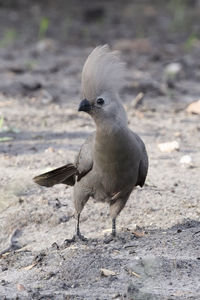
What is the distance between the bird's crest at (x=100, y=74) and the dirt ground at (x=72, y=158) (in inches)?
47.8

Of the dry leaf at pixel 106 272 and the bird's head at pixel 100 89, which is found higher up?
the bird's head at pixel 100 89

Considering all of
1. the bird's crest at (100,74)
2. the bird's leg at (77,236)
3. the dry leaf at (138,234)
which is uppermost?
the bird's crest at (100,74)

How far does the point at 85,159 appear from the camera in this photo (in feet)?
16.0

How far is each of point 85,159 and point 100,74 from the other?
0.77 meters

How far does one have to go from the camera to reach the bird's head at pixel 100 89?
14.6 feet

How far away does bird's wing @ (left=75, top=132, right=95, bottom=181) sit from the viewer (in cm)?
486

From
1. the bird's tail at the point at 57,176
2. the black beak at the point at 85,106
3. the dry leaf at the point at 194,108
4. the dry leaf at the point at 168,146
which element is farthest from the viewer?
the dry leaf at the point at 194,108

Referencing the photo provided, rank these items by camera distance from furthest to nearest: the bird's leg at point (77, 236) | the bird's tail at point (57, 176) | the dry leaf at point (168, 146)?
the dry leaf at point (168, 146) → the bird's tail at point (57, 176) → the bird's leg at point (77, 236)

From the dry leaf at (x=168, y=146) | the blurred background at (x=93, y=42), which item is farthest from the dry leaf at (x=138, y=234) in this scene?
the blurred background at (x=93, y=42)

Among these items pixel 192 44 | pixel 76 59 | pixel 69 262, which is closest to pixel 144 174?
pixel 69 262

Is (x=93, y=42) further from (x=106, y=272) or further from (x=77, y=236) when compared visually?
(x=106, y=272)

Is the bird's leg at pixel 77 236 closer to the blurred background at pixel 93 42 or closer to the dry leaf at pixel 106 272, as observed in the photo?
the dry leaf at pixel 106 272

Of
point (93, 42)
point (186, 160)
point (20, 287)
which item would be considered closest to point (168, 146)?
point (186, 160)

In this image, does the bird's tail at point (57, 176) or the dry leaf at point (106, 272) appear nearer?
the dry leaf at point (106, 272)
